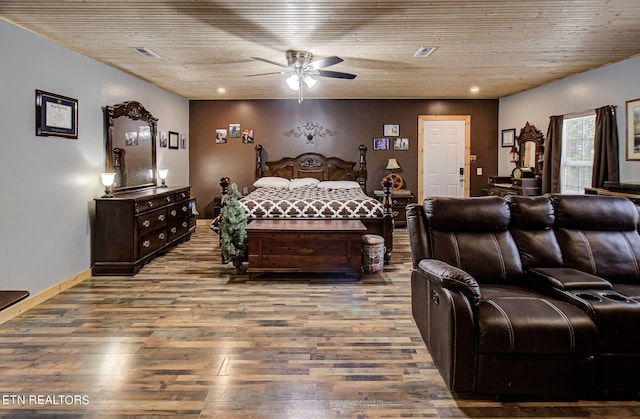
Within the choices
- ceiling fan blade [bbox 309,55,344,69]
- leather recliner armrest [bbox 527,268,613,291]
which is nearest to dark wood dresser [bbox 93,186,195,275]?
ceiling fan blade [bbox 309,55,344,69]

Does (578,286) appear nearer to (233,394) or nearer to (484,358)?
(484,358)

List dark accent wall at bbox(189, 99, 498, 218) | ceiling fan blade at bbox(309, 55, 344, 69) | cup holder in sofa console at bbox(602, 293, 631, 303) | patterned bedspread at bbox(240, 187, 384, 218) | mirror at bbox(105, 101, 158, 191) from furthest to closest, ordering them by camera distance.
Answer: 1. dark accent wall at bbox(189, 99, 498, 218)
2. patterned bedspread at bbox(240, 187, 384, 218)
3. mirror at bbox(105, 101, 158, 191)
4. ceiling fan blade at bbox(309, 55, 344, 69)
5. cup holder in sofa console at bbox(602, 293, 631, 303)

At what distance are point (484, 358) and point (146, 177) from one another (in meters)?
5.48

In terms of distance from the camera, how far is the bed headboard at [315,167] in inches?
326

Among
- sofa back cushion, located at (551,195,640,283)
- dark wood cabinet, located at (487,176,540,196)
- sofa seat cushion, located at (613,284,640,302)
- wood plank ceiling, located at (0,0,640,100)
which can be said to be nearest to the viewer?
sofa seat cushion, located at (613,284,640,302)

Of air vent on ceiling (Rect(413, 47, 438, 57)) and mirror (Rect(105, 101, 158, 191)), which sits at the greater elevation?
air vent on ceiling (Rect(413, 47, 438, 57))

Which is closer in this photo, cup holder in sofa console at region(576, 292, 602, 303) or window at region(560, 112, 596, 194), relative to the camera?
cup holder in sofa console at region(576, 292, 602, 303)

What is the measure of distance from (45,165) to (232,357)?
2788 millimetres

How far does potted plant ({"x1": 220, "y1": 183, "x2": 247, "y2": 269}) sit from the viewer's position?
4.89 m

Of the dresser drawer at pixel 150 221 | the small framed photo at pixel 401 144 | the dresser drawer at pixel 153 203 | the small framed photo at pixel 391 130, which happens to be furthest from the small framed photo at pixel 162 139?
the small framed photo at pixel 401 144

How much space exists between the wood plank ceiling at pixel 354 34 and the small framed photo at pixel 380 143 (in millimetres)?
2309

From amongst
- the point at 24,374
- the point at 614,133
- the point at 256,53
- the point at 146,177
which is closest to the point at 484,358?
the point at 24,374

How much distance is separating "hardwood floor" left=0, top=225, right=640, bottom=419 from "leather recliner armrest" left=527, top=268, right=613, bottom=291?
63cm

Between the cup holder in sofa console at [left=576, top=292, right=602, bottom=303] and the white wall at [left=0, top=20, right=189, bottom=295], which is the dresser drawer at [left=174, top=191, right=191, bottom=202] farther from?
the cup holder in sofa console at [left=576, top=292, right=602, bottom=303]
